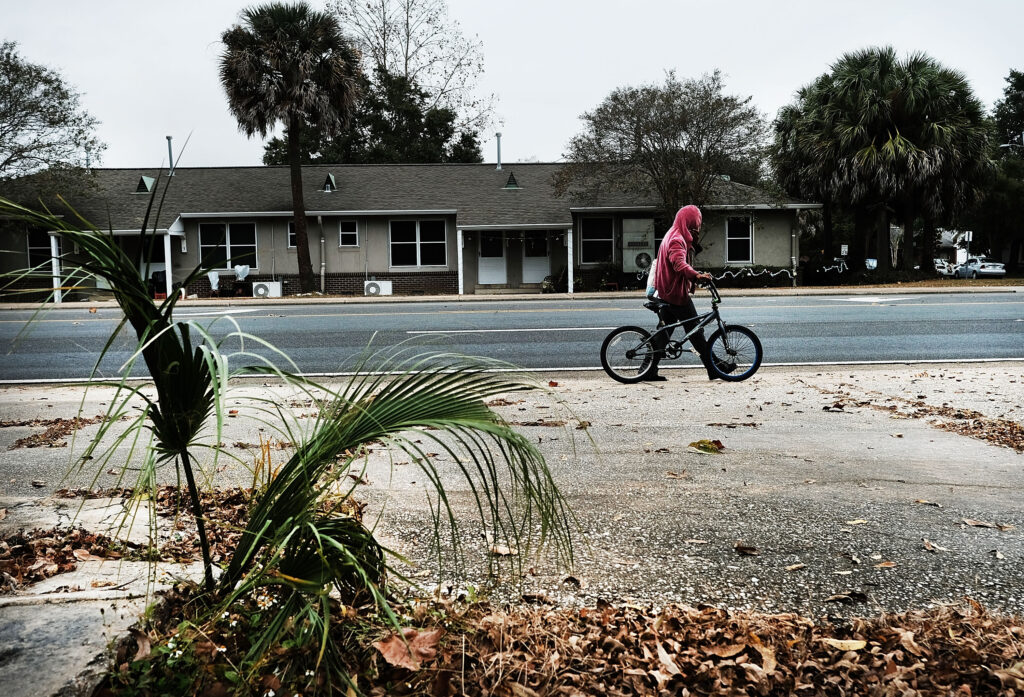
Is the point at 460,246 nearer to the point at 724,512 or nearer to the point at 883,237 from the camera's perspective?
the point at 883,237

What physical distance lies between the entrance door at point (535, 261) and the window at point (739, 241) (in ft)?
22.7

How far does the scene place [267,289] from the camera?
31688mm

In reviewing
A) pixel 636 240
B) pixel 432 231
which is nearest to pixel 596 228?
pixel 636 240

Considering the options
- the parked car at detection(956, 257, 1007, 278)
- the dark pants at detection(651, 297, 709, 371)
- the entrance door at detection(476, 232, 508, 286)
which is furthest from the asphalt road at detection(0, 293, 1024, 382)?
the parked car at detection(956, 257, 1007, 278)

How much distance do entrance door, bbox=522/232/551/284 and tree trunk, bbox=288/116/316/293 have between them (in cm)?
780

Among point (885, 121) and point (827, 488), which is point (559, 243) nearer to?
point (885, 121)

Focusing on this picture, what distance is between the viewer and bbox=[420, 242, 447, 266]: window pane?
33.8m

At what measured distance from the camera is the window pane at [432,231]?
111 ft

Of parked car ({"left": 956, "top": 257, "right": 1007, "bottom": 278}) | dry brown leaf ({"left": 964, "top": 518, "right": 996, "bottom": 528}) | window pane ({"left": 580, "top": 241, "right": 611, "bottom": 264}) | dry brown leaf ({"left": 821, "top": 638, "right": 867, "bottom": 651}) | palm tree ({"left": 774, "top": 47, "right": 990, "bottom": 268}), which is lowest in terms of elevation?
dry brown leaf ({"left": 821, "top": 638, "right": 867, "bottom": 651})

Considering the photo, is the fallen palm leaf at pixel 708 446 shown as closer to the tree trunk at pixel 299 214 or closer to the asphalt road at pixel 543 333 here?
the asphalt road at pixel 543 333

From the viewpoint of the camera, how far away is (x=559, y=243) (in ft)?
110

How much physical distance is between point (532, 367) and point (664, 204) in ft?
72.0

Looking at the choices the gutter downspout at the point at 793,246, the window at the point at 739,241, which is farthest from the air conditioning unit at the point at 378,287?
the gutter downspout at the point at 793,246

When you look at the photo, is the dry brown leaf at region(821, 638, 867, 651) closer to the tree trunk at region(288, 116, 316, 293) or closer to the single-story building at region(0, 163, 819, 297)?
the single-story building at region(0, 163, 819, 297)
